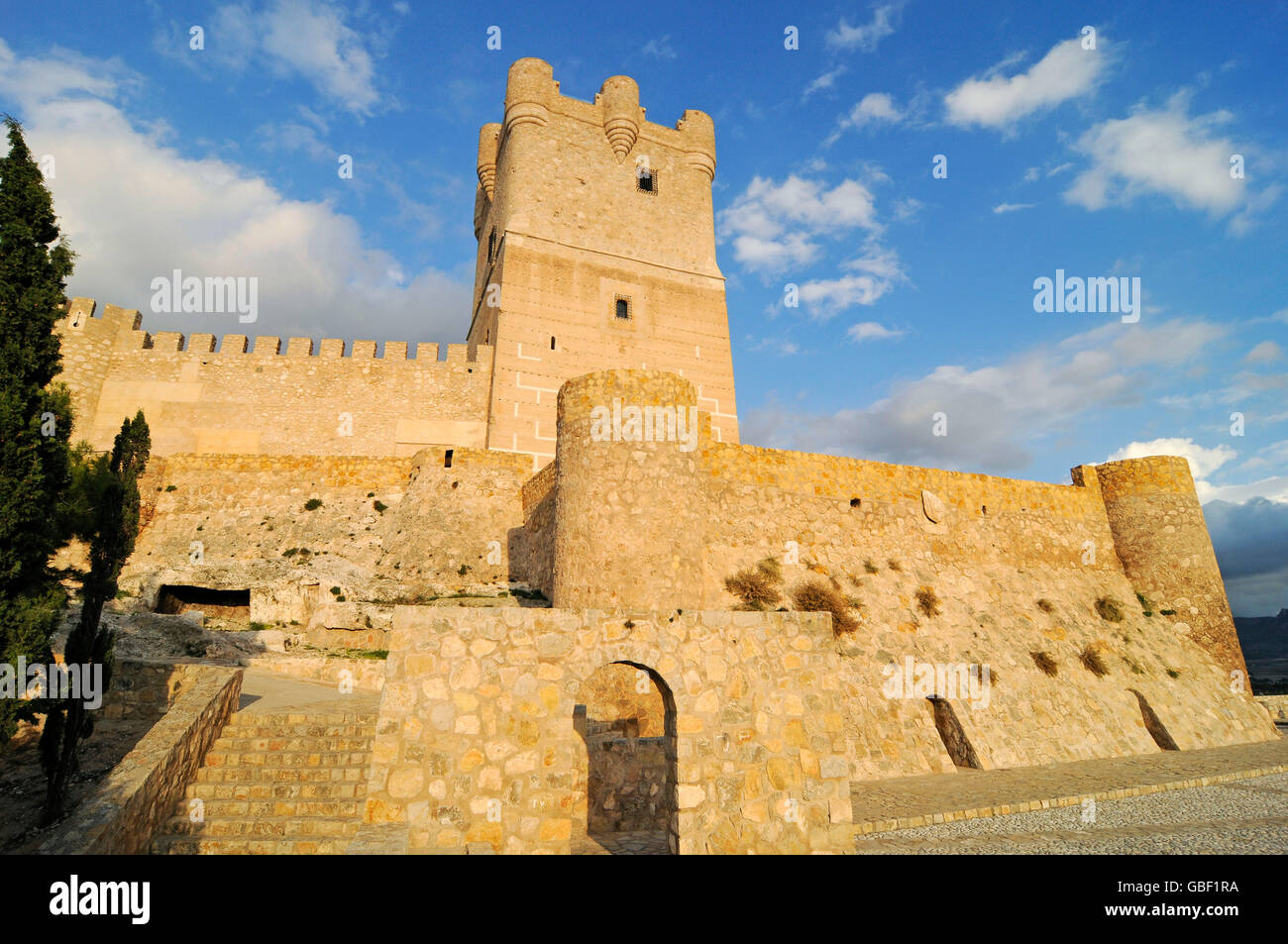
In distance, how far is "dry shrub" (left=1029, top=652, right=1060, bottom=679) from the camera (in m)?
15.4

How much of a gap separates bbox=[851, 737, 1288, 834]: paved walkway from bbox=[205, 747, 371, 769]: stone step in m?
6.75

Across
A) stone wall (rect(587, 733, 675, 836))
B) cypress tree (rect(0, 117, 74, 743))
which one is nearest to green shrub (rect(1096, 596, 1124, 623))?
stone wall (rect(587, 733, 675, 836))

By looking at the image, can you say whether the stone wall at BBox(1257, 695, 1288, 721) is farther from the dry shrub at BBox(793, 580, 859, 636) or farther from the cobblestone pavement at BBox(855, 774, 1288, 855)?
the dry shrub at BBox(793, 580, 859, 636)

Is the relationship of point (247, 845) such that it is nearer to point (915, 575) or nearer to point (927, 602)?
point (927, 602)

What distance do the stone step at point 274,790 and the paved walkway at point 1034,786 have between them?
6559 mm

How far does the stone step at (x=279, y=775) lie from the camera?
324 inches

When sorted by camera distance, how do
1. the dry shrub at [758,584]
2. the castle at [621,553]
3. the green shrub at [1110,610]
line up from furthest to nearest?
the green shrub at [1110,610], the dry shrub at [758,584], the castle at [621,553]

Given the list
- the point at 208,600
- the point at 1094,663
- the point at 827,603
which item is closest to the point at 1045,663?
the point at 1094,663

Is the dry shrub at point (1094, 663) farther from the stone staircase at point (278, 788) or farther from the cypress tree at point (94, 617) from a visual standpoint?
the cypress tree at point (94, 617)

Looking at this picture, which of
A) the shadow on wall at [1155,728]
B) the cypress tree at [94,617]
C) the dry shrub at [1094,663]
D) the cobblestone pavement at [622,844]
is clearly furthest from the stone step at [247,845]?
the shadow on wall at [1155,728]

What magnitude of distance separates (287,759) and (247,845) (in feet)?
4.94
